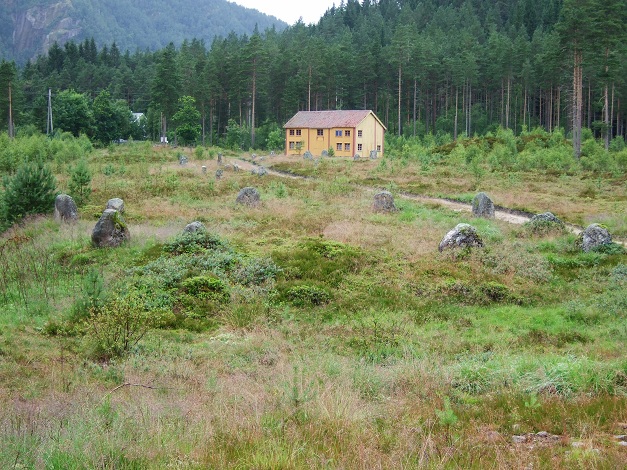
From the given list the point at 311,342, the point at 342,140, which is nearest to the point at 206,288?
the point at 311,342

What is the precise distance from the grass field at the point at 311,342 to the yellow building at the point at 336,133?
117 feet

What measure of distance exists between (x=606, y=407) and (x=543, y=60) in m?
71.1

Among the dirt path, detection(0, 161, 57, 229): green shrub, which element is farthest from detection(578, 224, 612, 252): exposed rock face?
detection(0, 161, 57, 229): green shrub

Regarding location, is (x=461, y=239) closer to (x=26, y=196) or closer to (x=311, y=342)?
(x=311, y=342)

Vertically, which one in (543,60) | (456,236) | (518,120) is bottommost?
(456,236)

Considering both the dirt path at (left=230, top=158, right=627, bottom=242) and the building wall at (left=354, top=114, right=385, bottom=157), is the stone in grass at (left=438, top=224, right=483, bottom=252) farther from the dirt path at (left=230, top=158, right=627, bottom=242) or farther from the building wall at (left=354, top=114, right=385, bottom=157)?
the building wall at (left=354, top=114, right=385, bottom=157)

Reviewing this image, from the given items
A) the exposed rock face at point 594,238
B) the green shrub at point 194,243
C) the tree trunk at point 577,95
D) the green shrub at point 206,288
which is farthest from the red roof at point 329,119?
the green shrub at point 206,288

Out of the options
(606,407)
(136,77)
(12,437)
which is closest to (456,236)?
(606,407)

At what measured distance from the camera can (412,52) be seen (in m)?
79.8

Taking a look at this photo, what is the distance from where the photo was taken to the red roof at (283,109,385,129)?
63281 millimetres

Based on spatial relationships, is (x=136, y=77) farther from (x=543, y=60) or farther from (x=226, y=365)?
(x=226, y=365)

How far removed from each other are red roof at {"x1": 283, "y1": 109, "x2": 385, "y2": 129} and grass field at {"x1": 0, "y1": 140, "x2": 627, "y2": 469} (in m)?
36.1

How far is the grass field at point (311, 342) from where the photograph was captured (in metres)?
5.43

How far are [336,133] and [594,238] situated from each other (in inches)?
1825
